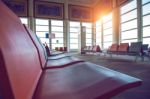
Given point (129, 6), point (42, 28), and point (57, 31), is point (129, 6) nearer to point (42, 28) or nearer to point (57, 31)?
point (57, 31)

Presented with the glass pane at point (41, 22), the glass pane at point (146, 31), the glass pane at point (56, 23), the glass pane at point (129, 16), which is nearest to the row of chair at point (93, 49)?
the glass pane at point (129, 16)

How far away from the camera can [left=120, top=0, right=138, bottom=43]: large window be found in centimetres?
1004

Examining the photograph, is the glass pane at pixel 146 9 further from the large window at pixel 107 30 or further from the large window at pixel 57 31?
the large window at pixel 57 31

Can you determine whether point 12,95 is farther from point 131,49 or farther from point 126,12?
point 126,12

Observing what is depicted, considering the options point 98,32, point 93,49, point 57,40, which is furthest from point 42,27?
point 93,49

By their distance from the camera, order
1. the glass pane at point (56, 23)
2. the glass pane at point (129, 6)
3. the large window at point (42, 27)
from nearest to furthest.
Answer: the glass pane at point (129, 6) → the large window at point (42, 27) → the glass pane at point (56, 23)

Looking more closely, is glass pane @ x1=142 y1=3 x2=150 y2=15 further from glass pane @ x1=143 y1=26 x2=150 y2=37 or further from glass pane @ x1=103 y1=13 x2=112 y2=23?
glass pane @ x1=103 y1=13 x2=112 y2=23

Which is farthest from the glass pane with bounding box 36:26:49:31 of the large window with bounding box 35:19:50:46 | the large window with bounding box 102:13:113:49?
the large window with bounding box 102:13:113:49

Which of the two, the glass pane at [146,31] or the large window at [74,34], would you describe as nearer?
the glass pane at [146,31]

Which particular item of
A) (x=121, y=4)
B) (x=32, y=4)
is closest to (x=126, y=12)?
(x=121, y=4)

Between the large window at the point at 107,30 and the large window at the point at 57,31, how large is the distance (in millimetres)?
4492

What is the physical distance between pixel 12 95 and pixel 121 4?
11740mm

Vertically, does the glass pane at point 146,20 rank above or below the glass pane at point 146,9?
below

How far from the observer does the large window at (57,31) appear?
15617 millimetres
